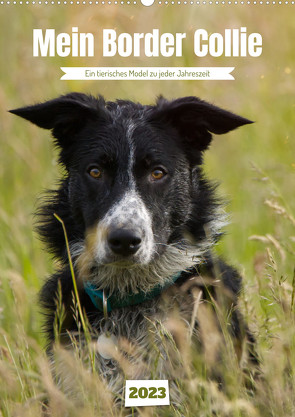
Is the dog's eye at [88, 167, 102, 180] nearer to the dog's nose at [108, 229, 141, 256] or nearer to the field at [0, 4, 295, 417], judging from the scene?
the dog's nose at [108, 229, 141, 256]

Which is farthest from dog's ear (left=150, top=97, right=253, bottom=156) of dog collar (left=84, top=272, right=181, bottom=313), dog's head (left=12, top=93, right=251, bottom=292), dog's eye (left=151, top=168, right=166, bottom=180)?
dog collar (left=84, top=272, right=181, bottom=313)

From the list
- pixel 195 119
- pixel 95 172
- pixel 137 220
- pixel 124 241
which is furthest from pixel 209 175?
pixel 124 241

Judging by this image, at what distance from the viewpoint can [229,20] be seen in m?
4.53

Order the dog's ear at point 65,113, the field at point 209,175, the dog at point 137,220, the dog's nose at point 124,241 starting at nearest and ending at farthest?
the field at point 209,175, the dog's nose at point 124,241, the dog at point 137,220, the dog's ear at point 65,113

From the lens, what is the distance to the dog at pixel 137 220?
372cm

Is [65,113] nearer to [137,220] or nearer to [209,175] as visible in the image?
[137,220]

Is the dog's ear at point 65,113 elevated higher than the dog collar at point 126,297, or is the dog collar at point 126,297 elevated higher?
the dog's ear at point 65,113

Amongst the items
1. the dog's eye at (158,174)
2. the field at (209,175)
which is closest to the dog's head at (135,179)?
the dog's eye at (158,174)

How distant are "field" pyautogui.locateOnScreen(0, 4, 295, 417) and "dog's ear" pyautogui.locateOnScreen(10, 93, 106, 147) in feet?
0.95

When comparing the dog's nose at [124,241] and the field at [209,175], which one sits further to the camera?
the dog's nose at [124,241]

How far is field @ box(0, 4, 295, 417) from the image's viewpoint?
3.00 meters

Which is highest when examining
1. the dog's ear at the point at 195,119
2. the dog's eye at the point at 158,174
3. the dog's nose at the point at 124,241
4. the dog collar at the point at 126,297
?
the dog's ear at the point at 195,119

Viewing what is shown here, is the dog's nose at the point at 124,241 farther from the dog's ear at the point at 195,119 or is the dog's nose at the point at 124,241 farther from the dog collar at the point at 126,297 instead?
the dog's ear at the point at 195,119

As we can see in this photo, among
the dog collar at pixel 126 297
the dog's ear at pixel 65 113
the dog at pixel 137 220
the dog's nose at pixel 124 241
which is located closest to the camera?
the dog's nose at pixel 124 241
